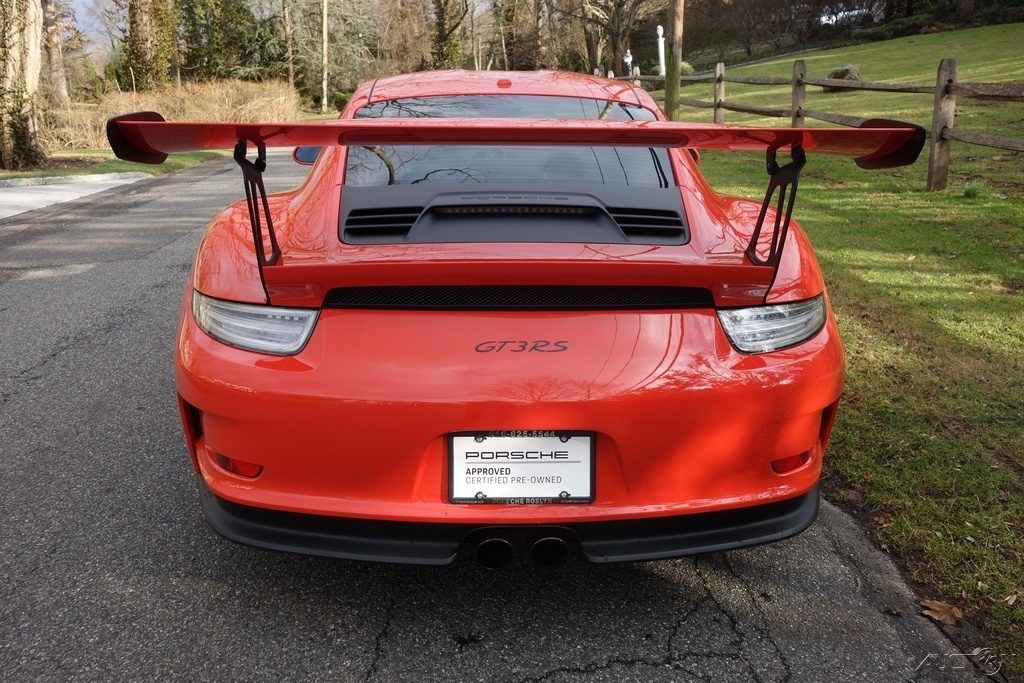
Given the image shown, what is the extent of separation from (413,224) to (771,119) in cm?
2037

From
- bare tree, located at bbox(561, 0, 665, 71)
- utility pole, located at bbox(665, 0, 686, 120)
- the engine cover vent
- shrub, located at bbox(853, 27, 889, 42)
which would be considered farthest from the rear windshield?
shrub, located at bbox(853, 27, 889, 42)

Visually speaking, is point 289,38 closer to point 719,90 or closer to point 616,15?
point 616,15

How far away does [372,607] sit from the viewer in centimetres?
242

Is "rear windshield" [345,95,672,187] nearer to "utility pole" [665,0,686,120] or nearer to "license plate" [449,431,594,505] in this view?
"license plate" [449,431,594,505]

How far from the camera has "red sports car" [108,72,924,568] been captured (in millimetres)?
1955

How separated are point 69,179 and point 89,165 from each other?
2.05 metres

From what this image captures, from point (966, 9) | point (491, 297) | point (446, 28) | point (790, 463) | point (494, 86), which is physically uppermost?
point (446, 28)

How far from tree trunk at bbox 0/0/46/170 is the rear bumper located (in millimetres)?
14427

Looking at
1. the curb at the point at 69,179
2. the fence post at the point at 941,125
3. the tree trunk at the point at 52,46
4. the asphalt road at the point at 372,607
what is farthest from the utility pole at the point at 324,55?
the asphalt road at the point at 372,607

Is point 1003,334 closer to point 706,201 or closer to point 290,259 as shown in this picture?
point 706,201

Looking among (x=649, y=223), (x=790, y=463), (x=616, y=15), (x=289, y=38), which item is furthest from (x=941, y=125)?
(x=289, y=38)

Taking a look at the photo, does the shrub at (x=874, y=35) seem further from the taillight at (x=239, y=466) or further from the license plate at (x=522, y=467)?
the taillight at (x=239, y=466)

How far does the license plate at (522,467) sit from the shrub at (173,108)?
17.0 metres

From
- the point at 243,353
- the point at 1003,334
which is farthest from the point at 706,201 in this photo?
A: the point at 1003,334
